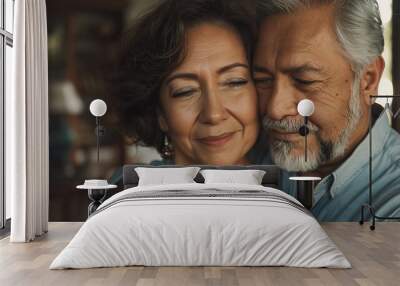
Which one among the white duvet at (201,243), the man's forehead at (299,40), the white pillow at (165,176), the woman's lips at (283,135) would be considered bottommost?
the white duvet at (201,243)

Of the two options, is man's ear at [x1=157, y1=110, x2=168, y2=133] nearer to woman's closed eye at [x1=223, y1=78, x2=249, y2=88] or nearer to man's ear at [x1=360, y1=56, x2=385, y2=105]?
woman's closed eye at [x1=223, y1=78, x2=249, y2=88]

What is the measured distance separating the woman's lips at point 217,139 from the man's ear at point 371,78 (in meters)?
1.82

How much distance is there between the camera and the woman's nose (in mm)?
7863

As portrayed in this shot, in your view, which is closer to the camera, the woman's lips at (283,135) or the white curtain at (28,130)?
the white curtain at (28,130)

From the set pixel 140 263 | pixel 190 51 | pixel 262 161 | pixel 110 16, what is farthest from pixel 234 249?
pixel 110 16

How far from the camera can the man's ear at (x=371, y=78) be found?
7910mm

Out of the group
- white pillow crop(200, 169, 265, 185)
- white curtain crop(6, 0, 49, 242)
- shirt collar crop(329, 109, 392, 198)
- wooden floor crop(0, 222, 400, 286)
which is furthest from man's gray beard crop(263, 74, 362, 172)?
white curtain crop(6, 0, 49, 242)

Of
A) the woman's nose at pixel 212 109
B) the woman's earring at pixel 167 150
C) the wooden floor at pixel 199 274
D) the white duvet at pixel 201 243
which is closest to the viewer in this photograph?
the wooden floor at pixel 199 274

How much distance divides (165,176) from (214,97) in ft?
4.48

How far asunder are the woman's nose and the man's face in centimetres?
53

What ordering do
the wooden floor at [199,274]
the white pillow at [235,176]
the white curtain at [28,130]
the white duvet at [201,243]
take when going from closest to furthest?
the wooden floor at [199,274] → the white duvet at [201,243] → the white curtain at [28,130] → the white pillow at [235,176]

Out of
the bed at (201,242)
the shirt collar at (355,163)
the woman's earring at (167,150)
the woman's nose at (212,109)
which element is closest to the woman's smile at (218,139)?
the woman's nose at (212,109)

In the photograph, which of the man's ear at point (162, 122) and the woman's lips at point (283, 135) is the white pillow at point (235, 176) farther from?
the man's ear at point (162, 122)

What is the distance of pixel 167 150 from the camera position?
314 inches
